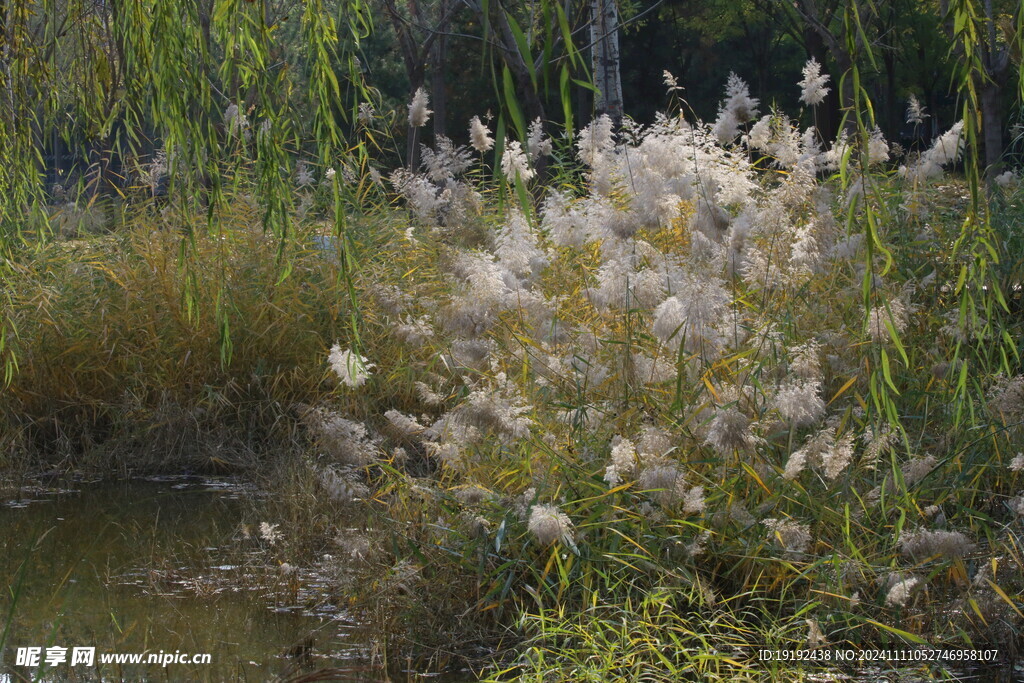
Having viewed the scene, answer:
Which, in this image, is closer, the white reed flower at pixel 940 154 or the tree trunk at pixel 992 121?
the white reed flower at pixel 940 154

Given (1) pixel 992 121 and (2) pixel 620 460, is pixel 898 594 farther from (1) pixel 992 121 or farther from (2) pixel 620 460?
(1) pixel 992 121

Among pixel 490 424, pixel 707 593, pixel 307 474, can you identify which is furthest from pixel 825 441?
pixel 307 474

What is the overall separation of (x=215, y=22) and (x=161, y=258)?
12.1 ft

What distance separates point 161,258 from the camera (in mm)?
6586

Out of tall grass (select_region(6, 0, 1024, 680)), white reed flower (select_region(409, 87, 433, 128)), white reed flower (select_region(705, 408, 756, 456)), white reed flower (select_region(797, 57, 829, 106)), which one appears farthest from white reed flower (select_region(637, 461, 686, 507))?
white reed flower (select_region(409, 87, 433, 128))

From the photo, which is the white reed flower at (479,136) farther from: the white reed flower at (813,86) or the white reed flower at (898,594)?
the white reed flower at (898,594)

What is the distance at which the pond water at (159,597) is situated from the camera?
3537 millimetres

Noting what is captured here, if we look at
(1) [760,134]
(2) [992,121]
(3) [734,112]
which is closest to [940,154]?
(1) [760,134]

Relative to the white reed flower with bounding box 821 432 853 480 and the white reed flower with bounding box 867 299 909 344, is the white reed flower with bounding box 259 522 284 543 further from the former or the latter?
the white reed flower with bounding box 867 299 909 344

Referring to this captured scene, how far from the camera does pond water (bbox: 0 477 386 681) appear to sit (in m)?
3.54

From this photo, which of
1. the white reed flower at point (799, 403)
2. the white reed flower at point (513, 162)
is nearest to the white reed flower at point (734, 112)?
the white reed flower at point (513, 162)

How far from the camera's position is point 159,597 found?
4160 millimetres

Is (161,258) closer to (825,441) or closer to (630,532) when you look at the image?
(630,532)

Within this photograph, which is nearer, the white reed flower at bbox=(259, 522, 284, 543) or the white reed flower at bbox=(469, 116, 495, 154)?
the white reed flower at bbox=(259, 522, 284, 543)
